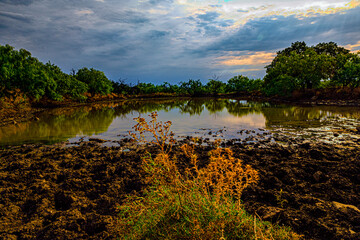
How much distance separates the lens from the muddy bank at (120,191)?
4.01m

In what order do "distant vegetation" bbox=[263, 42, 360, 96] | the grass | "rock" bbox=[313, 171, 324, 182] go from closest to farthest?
the grass < "rock" bbox=[313, 171, 324, 182] < "distant vegetation" bbox=[263, 42, 360, 96]

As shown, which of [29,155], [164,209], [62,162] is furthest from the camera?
[29,155]

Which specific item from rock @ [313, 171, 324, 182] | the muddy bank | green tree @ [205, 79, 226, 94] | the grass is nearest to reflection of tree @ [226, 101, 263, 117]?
the muddy bank

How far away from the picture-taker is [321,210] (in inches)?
168

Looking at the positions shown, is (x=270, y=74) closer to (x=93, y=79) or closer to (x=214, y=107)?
(x=214, y=107)

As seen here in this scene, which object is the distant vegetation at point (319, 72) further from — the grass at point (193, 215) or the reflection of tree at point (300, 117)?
the grass at point (193, 215)

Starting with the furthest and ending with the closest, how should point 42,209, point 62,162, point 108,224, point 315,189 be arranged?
point 62,162 < point 315,189 < point 42,209 < point 108,224

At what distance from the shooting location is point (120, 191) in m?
5.82

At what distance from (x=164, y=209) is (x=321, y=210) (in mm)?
3616

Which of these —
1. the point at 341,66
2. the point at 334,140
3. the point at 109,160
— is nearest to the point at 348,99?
the point at 341,66

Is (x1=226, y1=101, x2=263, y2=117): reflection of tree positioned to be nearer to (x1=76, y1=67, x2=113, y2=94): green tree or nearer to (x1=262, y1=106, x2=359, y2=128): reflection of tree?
(x1=262, y1=106, x2=359, y2=128): reflection of tree

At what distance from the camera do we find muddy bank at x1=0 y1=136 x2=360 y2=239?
401cm

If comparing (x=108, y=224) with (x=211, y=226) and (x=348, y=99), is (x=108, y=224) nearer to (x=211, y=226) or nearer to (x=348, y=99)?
(x=211, y=226)

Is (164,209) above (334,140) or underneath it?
above
